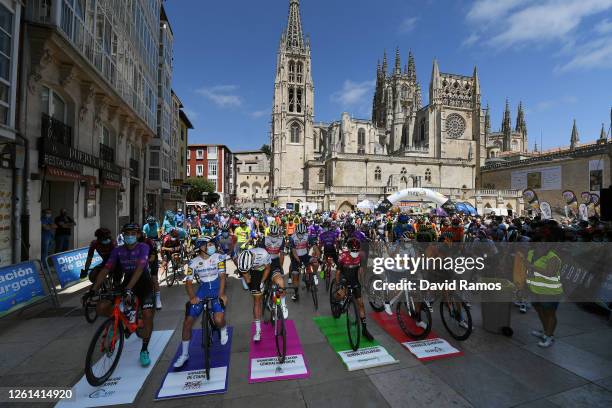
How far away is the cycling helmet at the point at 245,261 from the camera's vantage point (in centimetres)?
508

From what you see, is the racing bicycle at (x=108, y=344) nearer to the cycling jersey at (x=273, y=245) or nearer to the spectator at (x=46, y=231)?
the cycling jersey at (x=273, y=245)

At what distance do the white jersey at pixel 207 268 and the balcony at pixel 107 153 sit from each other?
1137 cm

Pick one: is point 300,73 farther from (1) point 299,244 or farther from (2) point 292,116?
(1) point 299,244

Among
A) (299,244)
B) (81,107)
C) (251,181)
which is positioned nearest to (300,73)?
(251,181)

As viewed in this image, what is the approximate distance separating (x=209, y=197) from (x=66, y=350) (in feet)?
148

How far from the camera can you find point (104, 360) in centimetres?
389

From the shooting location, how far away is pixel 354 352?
4.64 metres

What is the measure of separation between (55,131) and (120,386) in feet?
30.7

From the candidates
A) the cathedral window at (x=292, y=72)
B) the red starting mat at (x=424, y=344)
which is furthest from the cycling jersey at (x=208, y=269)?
the cathedral window at (x=292, y=72)

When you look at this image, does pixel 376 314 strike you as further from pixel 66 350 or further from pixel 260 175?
pixel 260 175

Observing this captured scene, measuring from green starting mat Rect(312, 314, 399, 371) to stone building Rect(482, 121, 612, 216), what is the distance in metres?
37.4

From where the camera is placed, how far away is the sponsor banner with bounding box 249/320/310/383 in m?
4.02

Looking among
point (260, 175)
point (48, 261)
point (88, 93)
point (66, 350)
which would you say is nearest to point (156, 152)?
point (88, 93)

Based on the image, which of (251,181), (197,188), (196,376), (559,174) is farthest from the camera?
(251,181)
